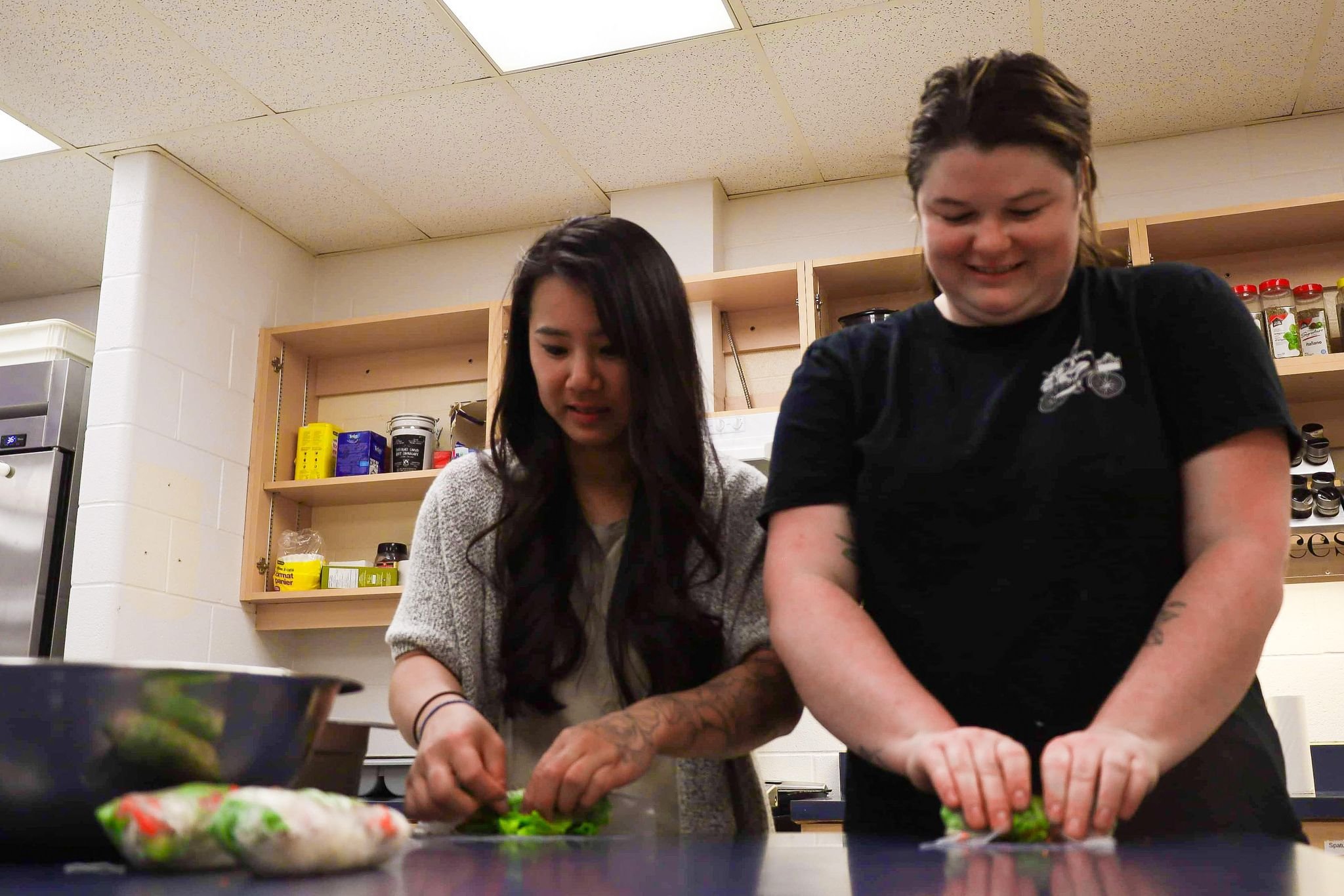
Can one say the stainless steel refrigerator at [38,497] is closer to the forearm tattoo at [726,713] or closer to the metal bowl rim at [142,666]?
the forearm tattoo at [726,713]

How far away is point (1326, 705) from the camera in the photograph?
2949 millimetres

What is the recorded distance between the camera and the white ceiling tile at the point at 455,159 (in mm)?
3098

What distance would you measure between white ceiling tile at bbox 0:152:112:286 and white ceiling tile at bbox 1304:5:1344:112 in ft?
10.7

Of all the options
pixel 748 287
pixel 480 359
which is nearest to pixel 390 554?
pixel 480 359

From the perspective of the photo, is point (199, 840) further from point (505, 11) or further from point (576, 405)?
point (505, 11)

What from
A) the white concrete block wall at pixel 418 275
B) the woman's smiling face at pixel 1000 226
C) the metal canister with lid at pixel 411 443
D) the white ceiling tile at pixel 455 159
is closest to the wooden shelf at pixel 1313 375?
the white ceiling tile at pixel 455 159

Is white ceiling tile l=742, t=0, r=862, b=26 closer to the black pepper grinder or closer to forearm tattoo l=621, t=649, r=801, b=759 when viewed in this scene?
the black pepper grinder

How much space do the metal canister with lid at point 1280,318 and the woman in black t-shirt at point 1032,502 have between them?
2.16 m

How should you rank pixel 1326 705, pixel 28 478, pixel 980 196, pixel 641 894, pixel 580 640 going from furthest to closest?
pixel 28 478, pixel 1326 705, pixel 580 640, pixel 980 196, pixel 641 894

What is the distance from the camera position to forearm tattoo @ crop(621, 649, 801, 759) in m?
1.01

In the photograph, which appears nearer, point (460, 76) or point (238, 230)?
point (460, 76)

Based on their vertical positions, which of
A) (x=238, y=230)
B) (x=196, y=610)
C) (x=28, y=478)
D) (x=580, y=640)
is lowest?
(x=580, y=640)

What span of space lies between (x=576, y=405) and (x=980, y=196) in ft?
1.49

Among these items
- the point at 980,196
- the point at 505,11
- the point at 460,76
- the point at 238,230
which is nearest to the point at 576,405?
the point at 980,196
